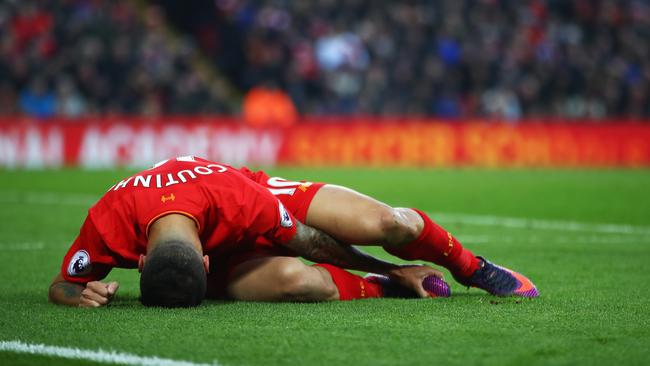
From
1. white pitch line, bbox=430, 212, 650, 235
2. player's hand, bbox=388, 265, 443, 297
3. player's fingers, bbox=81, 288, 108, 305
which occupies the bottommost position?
white pitch line, bbox=430, 212, 650, 235

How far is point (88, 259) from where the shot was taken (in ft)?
18.7

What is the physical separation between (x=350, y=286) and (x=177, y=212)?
1250 mm

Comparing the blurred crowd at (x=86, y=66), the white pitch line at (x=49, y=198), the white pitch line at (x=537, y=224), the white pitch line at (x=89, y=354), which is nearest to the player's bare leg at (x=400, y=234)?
the white pitch line at (x=89, y=354)

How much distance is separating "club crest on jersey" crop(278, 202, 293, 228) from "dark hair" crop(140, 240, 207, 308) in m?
0.63

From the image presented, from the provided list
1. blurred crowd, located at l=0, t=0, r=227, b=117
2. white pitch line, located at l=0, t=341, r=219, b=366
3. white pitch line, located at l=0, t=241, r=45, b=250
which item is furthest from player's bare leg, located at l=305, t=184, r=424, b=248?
blurred crowd, located at l=0, t=0, r=227, b=117

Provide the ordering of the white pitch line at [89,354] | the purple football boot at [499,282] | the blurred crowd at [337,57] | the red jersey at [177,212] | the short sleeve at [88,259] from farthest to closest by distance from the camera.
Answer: the blurred crowd at [337,57], the purple football boot at [499,282], the short sleeve at [88,259], the red jersey at [177,212], the white pitch line at [89,354]

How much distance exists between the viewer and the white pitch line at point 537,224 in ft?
34.4

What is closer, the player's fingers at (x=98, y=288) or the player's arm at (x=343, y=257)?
the player's fingers at (x=98, y=288)

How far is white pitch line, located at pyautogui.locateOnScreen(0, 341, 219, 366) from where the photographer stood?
14.0 ft

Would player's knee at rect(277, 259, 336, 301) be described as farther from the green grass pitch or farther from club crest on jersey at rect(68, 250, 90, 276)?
club crest on jersey at rect(68, 250, 90, 276)

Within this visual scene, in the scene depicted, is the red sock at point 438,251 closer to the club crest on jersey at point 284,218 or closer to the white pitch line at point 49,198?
the club crest on jersey at point 284,218

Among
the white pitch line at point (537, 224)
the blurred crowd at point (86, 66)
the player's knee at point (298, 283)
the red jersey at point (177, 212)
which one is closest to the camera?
the red jersey at point (177, 212)

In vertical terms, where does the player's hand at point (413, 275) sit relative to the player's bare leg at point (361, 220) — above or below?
below

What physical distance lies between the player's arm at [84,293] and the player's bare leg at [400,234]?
1.17 metres
